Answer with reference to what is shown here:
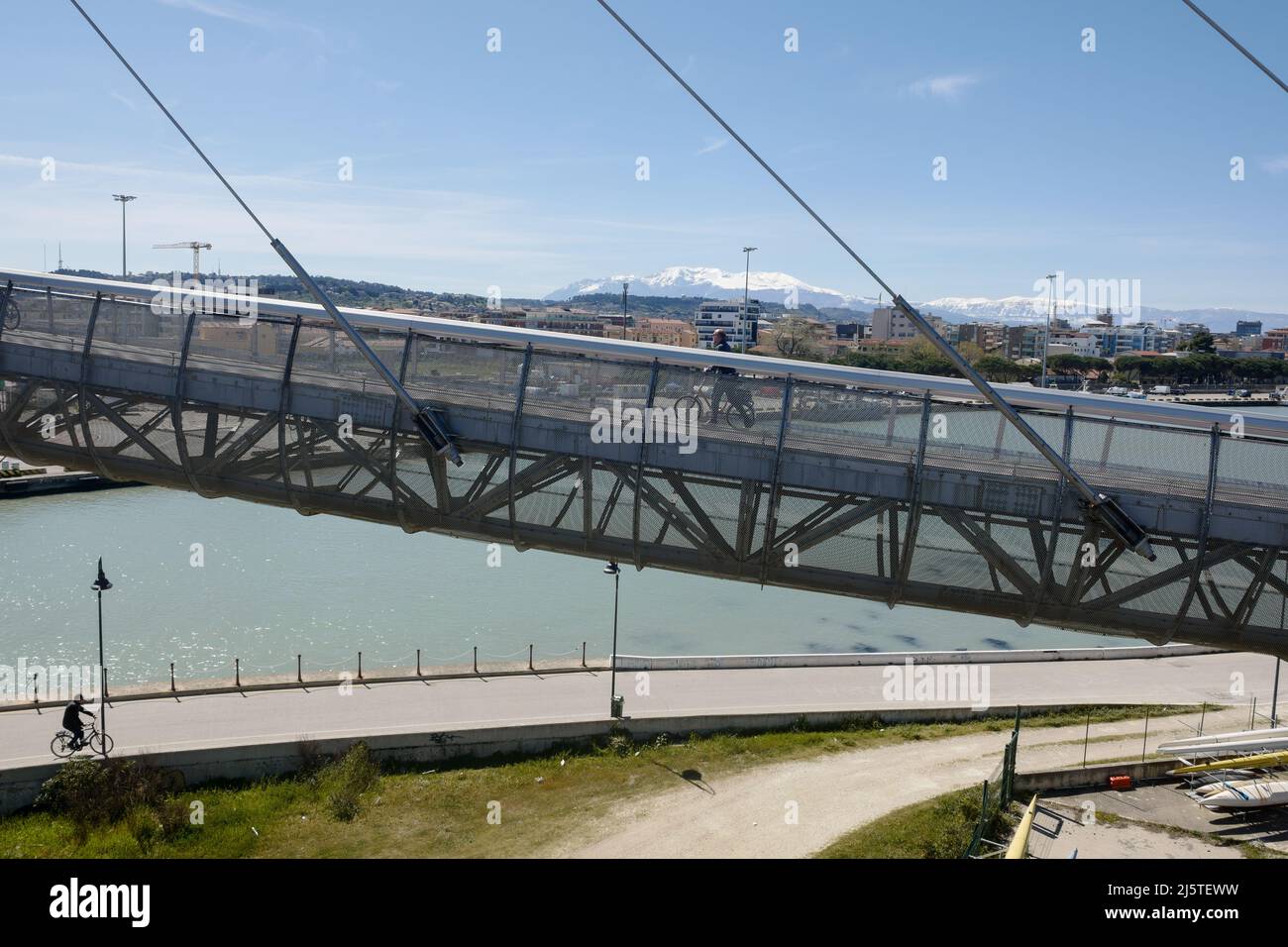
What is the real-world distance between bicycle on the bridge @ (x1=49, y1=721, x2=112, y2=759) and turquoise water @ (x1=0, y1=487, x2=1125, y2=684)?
19.3 feet

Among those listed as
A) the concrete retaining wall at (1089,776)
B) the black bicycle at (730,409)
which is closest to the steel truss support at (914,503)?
the black bicycle at (730,409)

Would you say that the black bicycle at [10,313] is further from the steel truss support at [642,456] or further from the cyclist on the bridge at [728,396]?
the cyclist on the bridge at [728,396]

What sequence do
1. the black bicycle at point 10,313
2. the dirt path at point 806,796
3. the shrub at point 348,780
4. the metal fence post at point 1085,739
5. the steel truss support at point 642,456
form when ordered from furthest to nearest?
the metal fence post at point 1085,739 → the shrub at point 348,780 → the dirt path at point 806,796 → the black bicycle at point 10,313 → the steel truss support at point 642,456

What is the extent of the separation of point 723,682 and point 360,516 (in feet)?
34.7

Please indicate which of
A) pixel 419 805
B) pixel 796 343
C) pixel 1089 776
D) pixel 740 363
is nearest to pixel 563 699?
pixel 419 805

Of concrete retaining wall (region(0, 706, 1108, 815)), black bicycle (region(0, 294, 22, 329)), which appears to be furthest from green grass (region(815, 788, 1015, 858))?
black bicycle (region(0, 294, 22, 329))

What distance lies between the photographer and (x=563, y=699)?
1653cm

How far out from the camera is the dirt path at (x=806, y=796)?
40.4 ft

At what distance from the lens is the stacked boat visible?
13898 millimetres

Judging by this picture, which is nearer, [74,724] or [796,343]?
[74,724]

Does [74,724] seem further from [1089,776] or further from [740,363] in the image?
[1089,776]

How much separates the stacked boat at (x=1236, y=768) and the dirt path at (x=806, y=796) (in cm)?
92

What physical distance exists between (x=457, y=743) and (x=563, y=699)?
233 cm
